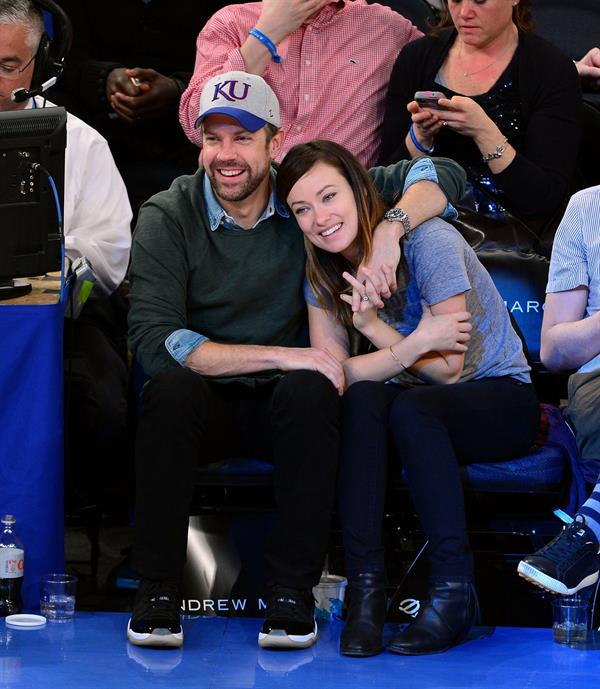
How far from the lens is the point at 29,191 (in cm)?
286

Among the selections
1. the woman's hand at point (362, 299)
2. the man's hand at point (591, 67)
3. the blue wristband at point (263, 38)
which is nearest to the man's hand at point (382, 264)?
the woman's hand at point (362, 299)

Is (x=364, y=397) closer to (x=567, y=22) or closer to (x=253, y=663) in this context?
(x=253, y=663)

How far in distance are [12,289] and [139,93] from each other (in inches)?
54.4

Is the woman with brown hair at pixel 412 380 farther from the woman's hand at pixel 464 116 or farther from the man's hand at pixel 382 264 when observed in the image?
the woman's hand at pixel 464 116

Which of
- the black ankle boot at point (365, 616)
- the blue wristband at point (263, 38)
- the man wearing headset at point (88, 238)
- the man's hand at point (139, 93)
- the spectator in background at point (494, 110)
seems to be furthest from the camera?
the man's hand at point (139, 93)

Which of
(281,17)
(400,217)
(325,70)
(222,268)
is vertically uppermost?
(281,17)

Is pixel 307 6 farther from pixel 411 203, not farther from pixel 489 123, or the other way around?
pixel 411 203

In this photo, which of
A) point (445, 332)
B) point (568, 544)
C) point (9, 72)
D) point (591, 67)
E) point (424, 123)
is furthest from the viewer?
point (591, 67)

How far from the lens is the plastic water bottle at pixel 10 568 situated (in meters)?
2.78

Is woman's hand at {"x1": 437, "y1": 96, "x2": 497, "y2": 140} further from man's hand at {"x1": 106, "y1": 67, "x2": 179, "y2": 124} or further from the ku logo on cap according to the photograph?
man's hand at {"x1": 106, "y1": 67, "x2": 179, "y2": 124}

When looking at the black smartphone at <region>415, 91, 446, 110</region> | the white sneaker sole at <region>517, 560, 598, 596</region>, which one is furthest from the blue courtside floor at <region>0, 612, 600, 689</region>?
the black smartphone at <region>415, 91, 446, 110</region>

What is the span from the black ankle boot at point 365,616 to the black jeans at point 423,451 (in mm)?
27

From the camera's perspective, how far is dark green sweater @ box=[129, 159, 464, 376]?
2988 millimetres

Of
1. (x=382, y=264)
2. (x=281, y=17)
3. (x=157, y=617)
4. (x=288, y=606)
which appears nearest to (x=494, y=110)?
(x=281, y=17)
